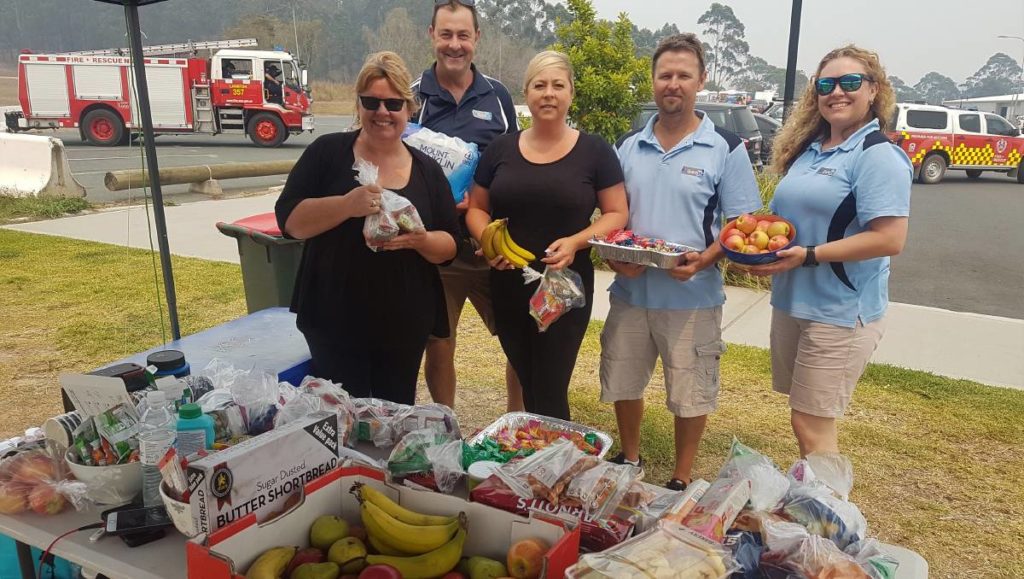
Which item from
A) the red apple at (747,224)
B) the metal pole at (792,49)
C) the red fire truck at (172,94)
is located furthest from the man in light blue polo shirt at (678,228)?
the red fire truck at (172,94)

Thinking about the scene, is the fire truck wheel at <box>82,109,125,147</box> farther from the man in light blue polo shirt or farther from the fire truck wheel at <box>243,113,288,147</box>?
the man in light blue polo shirt

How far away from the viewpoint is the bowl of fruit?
2.70 m

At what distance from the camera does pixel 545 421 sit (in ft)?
8.73

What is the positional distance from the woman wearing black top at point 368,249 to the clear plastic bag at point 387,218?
4 cm

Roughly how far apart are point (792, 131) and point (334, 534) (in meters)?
2.47

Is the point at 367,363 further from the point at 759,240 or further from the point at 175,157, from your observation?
the point at 175,157

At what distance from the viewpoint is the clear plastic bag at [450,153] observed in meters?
3.16

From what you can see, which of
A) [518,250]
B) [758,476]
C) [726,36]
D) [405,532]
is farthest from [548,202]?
[726,36]

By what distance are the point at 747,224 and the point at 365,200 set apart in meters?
1.50

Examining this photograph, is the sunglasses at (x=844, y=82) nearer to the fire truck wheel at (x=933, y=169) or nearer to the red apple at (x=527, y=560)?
the red apple at (x=527, y=560)

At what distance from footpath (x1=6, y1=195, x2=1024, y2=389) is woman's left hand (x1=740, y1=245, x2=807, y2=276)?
341cm

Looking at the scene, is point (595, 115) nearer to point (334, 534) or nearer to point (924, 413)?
point (924, 413)

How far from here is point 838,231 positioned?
9.04ft

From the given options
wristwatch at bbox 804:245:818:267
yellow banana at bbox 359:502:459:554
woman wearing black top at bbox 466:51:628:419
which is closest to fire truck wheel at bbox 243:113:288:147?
woman wearing black top at bbox 466:51:628:419
